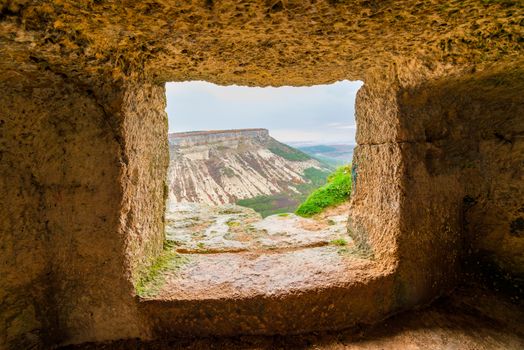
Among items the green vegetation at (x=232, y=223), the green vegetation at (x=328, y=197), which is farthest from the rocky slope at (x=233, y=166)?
the green vegetation at (x=232, y=223)

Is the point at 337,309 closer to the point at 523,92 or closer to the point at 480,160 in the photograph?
the point at 480,160

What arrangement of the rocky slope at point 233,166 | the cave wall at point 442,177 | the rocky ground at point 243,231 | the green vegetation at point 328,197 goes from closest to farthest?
the cave wall at point 442,177, the rocky ground at point 243,231, the green vegetation at point 328,197, the rocky slope at point 233,166

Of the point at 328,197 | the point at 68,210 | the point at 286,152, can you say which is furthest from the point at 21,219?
the point at 286,152

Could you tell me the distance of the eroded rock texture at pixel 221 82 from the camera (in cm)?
97

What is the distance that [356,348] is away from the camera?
1310 millimetres

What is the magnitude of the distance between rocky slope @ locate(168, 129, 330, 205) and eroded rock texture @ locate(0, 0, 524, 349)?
20.7 ft

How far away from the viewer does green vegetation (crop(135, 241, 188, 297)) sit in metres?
1.31

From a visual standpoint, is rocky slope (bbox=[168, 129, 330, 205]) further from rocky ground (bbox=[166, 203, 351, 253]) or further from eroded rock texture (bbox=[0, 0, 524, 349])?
eroded rock texture (bbox=[0, 0, 524, 349])

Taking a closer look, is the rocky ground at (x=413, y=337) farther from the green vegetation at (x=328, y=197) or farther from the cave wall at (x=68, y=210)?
the green vegetation at (x=328, y=197)

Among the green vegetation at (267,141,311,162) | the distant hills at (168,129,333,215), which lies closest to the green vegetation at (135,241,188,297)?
the distant hills at (168,129,333,215)

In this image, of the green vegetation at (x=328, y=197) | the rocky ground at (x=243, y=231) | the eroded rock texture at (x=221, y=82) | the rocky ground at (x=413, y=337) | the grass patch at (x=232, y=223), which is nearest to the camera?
the eroded rock texture at (x=221, y=82)

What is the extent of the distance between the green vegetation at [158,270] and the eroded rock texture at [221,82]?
0.06m

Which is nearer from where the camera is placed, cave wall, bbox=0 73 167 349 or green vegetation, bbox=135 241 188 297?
cave wall, bbox=0 73 167 349

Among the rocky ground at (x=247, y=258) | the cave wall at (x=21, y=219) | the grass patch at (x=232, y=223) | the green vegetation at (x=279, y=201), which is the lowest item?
the green vegetation at (x=279, y=201)
